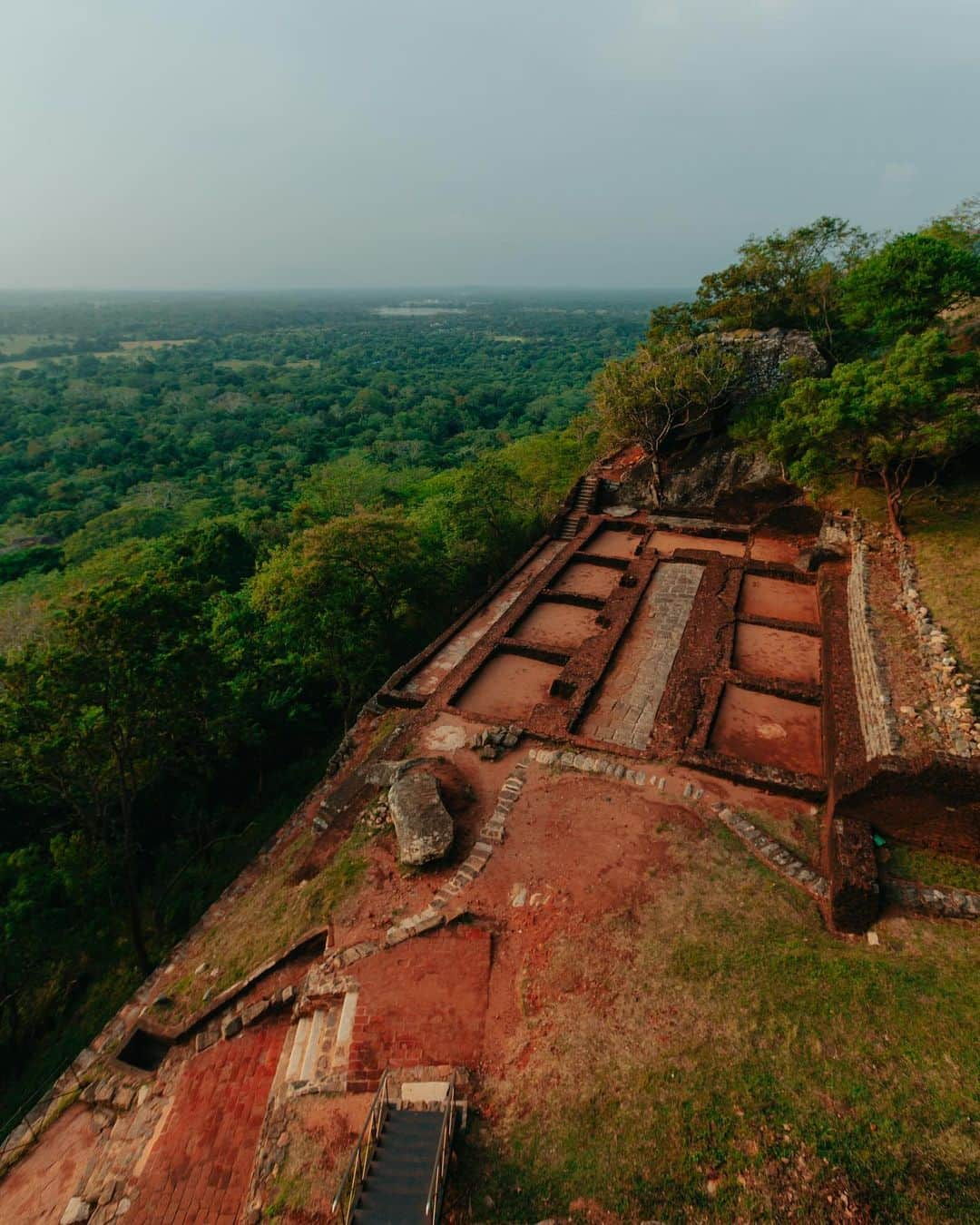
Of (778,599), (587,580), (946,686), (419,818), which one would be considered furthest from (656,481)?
(419,818)

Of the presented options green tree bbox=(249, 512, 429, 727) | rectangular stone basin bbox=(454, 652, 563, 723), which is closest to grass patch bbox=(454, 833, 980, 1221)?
rectangular stone basin bbox=(454, 652, 563, 723)

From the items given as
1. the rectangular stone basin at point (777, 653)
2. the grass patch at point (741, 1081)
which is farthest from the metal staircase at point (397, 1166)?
the rectangular stone basin at point (777, 653)

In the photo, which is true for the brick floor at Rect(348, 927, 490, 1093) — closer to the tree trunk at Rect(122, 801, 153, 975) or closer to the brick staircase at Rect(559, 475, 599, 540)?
the tree trunk at Rect(122, 801, 153, 975)

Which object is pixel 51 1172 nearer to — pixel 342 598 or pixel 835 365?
pixel 342 598

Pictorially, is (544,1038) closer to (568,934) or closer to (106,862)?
(568,934)

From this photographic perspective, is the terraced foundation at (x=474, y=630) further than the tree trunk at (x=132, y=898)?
Yes

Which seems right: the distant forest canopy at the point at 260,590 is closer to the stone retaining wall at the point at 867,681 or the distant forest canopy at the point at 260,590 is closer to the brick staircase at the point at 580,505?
the brick staircase at the point at 580,505

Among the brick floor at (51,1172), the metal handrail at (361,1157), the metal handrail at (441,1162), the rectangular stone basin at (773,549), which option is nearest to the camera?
the metal handrail at (441,1162)

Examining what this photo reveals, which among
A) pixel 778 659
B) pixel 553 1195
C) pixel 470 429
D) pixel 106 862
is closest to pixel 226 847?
pixel 106 862
